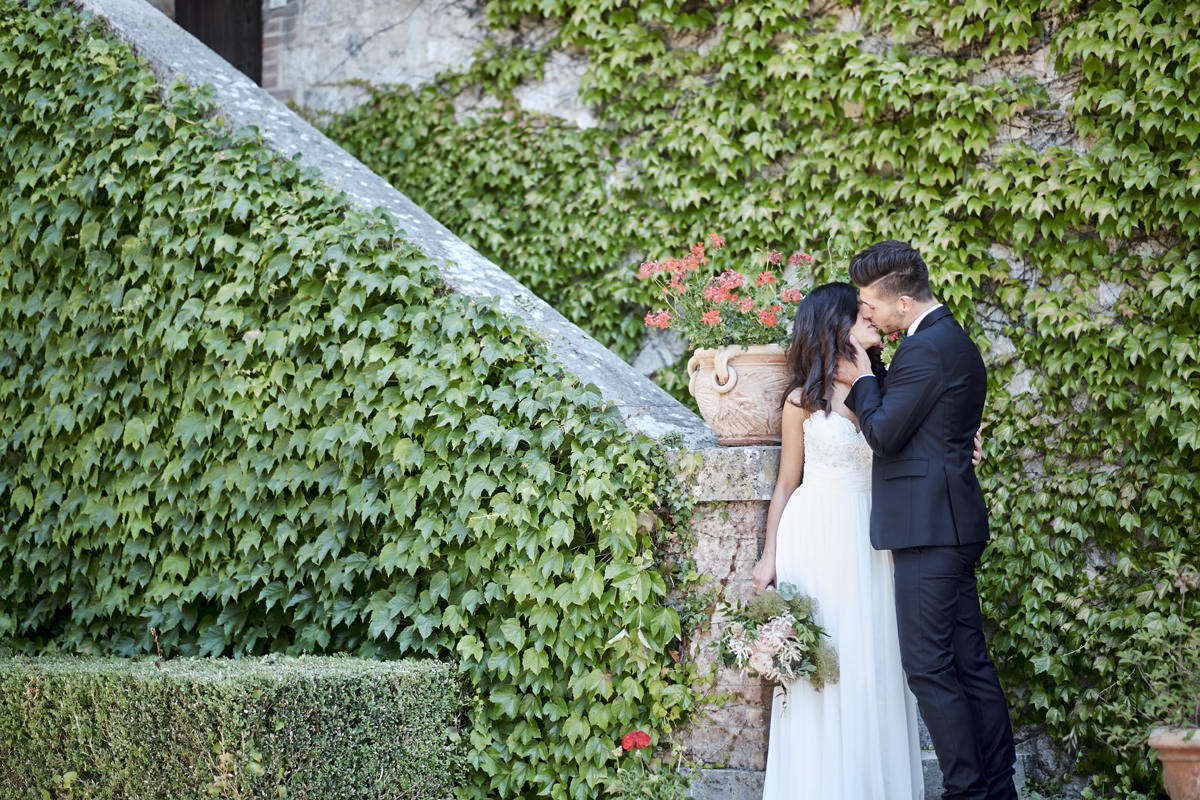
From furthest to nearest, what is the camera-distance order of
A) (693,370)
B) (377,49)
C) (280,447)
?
(377,49)
(280,447)
(693,370)

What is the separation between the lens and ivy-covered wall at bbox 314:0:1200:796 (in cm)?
443

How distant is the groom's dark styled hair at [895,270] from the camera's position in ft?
11.2

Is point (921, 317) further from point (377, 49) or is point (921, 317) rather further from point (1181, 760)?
point (377, 49)

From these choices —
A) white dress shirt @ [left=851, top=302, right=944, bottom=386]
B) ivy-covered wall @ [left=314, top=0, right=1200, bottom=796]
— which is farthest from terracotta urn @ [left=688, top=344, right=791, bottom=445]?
ivy-covered wall @ [left=314, top=0, right=1200, bottom=796]

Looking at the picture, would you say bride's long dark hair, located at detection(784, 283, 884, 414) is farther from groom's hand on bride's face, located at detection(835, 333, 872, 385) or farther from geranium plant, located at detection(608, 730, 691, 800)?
geranium plant, located at detection(608, 730, 691, 800)

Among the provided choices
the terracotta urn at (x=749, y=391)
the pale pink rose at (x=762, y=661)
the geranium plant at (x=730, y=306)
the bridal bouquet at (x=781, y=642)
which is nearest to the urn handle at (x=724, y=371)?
the terracotta urn at (x=749, y=391)

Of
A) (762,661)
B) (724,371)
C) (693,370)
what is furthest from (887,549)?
(693,370)

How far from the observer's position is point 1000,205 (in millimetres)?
4988

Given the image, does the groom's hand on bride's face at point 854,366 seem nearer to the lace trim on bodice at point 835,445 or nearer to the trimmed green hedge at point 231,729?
the lace trim on bodice at point 835,445

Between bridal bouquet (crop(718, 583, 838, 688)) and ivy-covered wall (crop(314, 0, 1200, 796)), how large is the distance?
1104 millimetres

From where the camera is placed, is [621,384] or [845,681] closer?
[845,681]

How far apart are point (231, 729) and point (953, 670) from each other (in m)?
2.25

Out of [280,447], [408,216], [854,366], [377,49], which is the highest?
[377,49]

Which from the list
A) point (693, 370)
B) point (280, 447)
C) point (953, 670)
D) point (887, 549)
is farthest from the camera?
point (280, 447)
